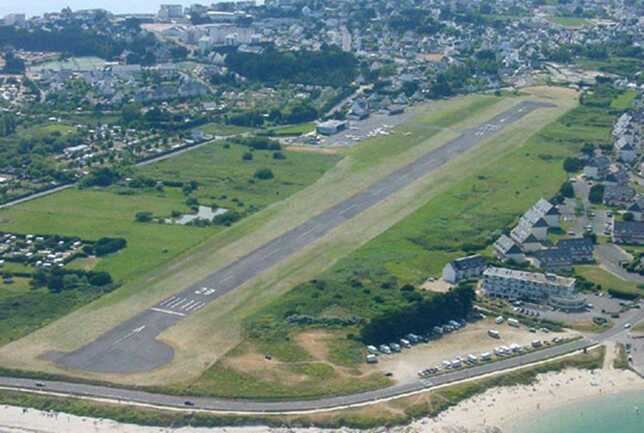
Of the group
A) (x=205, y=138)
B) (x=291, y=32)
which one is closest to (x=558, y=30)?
(x=291, y=32)

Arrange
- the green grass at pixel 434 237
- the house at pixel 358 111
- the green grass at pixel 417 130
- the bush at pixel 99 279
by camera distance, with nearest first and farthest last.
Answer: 1. the green grass at pixel 434 237
2. the bush at pixel 99 279
3. the green grass at pixel 417 130
4. the house at pixel 358 111

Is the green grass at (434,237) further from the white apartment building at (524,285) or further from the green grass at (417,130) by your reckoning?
the green grass at (417,130)

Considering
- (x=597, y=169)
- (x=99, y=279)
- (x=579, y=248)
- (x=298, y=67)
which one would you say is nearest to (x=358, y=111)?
(x=298, y=67)

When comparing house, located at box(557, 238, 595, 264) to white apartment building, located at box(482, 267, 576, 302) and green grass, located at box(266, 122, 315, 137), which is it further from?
green grass, located at box(266, 122, 315, 137)

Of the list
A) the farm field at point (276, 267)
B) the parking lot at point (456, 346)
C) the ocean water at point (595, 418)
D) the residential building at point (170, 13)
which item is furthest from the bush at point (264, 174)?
the residential building at point (170, 13)

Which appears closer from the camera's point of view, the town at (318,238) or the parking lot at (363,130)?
the town at (318,238)

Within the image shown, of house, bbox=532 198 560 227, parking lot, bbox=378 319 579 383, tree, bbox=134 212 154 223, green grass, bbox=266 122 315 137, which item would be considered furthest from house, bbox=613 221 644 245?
green grass, bbox=266 122 315 137

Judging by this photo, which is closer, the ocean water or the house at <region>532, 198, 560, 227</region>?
the ocean water
